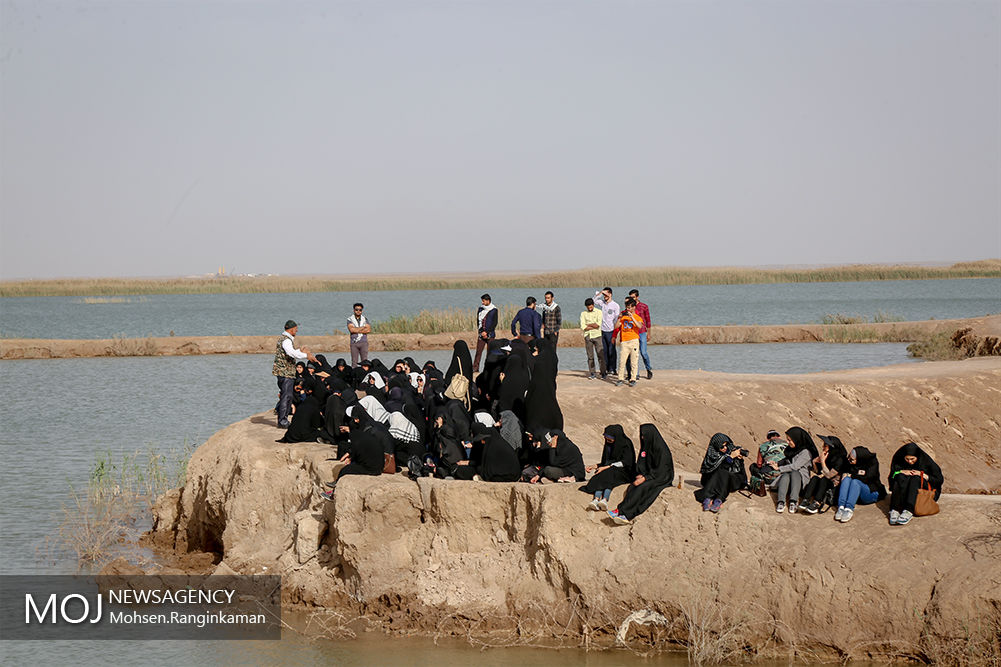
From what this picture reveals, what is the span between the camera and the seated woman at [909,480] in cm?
1098

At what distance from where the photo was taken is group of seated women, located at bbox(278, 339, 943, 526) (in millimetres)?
11453

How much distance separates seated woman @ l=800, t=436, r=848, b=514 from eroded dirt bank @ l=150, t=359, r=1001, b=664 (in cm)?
16

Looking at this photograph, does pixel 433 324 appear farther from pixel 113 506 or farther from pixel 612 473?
pixel 612 473

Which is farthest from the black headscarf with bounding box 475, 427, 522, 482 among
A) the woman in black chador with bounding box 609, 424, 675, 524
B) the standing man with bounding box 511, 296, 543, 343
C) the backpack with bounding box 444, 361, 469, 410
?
the standing man with bounding box 511, 296, 543, 343

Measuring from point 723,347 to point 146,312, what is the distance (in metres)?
→ 52.1

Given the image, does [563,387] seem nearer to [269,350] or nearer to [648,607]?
[648,607]

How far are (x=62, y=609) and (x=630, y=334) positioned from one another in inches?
364

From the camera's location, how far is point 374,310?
7744cm

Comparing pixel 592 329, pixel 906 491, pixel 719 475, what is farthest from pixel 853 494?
pixel 592 329

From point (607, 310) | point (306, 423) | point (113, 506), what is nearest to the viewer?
point (306, 423)

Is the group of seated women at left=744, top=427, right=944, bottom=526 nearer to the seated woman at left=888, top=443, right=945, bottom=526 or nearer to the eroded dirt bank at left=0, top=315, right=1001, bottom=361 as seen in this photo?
the seated woman at left=888, top=443, right=945, bottom=526

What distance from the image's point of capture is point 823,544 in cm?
1115

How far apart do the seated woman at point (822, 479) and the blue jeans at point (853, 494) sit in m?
0.18

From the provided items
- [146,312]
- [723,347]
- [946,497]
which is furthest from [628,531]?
[146,312]
